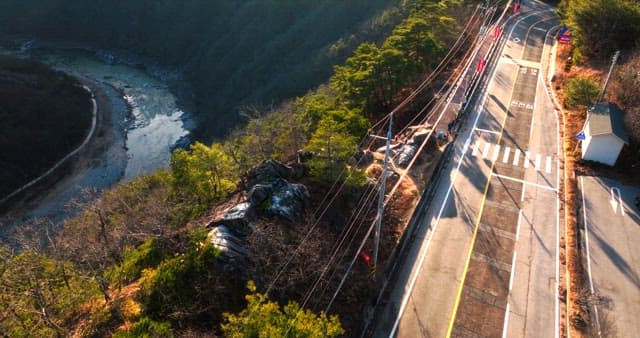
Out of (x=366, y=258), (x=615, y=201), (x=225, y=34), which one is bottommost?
(x=225, y=34)

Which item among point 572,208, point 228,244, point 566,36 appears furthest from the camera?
point 566,36

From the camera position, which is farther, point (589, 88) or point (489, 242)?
point (589, 88)

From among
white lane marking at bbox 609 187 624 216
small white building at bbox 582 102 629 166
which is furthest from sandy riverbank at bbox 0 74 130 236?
white lane marking at bbox 609 187 624 216

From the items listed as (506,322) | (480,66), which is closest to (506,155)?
(480,66)

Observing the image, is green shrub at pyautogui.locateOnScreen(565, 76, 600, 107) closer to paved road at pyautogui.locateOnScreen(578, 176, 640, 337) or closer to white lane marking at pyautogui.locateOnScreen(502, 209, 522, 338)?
paved road at pyautogui.locateOnScreen(578, 176, 640, 337)

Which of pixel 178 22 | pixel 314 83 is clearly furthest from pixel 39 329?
pixel 178 22

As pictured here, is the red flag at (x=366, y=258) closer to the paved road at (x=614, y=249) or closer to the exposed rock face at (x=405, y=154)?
the exposed rock face at (x=405, y=154)

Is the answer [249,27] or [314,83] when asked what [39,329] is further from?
[249,27]

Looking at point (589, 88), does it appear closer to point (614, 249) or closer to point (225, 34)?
point (614, 249)
